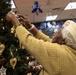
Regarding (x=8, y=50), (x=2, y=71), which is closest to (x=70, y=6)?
(x=8, y=50)

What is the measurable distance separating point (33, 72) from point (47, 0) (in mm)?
3398

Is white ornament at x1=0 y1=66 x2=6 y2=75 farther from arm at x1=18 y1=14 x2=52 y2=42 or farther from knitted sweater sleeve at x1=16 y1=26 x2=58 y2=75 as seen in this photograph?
knitted sweater sleeve at x1=16 y1=26 x2=58 y2=75

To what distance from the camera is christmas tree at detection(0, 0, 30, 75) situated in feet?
6.04

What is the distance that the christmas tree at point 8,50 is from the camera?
1.84 meters

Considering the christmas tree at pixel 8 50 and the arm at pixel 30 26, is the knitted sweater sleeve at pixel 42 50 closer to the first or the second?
the arm at pixel 30 26

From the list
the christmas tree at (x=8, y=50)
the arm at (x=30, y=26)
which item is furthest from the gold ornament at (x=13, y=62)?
the arm at (x=30, y=26)

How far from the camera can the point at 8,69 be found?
1.92m

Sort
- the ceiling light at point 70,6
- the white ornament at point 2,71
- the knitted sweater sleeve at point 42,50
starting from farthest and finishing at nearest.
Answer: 1. the ceiling light at point 70,6
2. the white ornament at point 2,71
3. the knitted sweater sleeve at point 42,50

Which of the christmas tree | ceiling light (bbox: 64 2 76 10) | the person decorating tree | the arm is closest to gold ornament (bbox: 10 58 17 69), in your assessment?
the christmas tree

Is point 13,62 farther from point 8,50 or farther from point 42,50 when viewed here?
point 42,50

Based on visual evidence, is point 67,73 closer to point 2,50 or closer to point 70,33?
point 70,33

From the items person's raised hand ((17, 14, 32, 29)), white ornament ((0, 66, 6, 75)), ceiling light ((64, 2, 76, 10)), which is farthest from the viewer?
ceiling light ((64, 2, 76, 10))

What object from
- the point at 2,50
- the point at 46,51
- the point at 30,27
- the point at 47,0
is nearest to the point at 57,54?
the point at 46,51

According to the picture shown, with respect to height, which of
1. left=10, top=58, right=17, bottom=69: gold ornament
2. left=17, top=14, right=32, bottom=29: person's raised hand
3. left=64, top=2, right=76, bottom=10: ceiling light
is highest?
left=64, top=2, right=76, bottom=10: ceiling light
